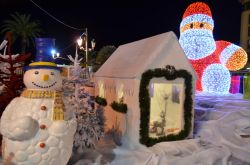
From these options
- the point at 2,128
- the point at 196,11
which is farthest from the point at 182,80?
the point at 196,11

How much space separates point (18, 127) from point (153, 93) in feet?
12.8

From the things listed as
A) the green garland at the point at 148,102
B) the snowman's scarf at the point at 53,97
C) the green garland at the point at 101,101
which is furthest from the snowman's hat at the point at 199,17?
the snowman's scarf at the point at 53,97

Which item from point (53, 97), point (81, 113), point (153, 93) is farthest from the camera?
point (153, 93)

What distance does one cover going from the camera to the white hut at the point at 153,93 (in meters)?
6.38

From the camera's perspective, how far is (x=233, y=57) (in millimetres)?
12789

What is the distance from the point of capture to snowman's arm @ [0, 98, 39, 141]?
3.65 m

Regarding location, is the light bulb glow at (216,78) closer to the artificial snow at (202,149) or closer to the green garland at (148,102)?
the artificial snow at (202,149)

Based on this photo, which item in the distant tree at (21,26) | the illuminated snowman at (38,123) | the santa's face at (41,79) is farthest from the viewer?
the distant tree at (21,26)

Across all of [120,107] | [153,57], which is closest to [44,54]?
[153,57]

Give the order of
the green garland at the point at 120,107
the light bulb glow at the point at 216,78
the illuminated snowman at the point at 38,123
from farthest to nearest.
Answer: the light bulb glow at the point at 216,78
the green garland at the point at 120,107
the illuminated snowman at the point at 38,123

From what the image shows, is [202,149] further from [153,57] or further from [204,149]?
[153,57]

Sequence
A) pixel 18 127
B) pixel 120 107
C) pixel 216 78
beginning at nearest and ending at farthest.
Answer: pixel 18 127, pixel 120 107, pixel 216 78

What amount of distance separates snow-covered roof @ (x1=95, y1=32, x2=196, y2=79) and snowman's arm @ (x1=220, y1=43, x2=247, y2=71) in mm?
6775

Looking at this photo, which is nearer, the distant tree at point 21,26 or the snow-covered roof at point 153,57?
the snow-covered roof at point 153,57
